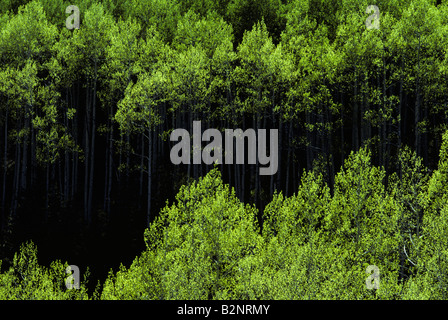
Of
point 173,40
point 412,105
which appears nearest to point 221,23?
point 173,40

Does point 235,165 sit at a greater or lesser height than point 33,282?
greater

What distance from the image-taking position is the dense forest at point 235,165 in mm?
21156

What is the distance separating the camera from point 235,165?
29.0 m

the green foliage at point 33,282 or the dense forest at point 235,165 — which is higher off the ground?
the dense forest at point 235,165

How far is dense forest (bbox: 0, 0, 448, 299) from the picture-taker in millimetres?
21156

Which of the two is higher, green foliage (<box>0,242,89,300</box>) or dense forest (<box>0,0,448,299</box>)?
dense forest (<box>0,0,448,299</box>)

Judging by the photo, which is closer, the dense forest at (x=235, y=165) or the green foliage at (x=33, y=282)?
the dense forest at (x=235, y=165)

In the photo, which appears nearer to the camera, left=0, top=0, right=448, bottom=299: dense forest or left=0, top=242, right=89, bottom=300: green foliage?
left=0, top=0, right=448, bottom=299: dense forest

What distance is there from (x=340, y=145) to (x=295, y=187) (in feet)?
12.9

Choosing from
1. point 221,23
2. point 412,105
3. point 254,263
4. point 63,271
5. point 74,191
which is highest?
point 221,23

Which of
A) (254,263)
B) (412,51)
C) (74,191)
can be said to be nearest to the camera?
(254,263)

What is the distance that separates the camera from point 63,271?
82.7 ft

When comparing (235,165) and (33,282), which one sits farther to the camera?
(235,165)

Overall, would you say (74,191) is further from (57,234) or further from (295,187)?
(295,187)
